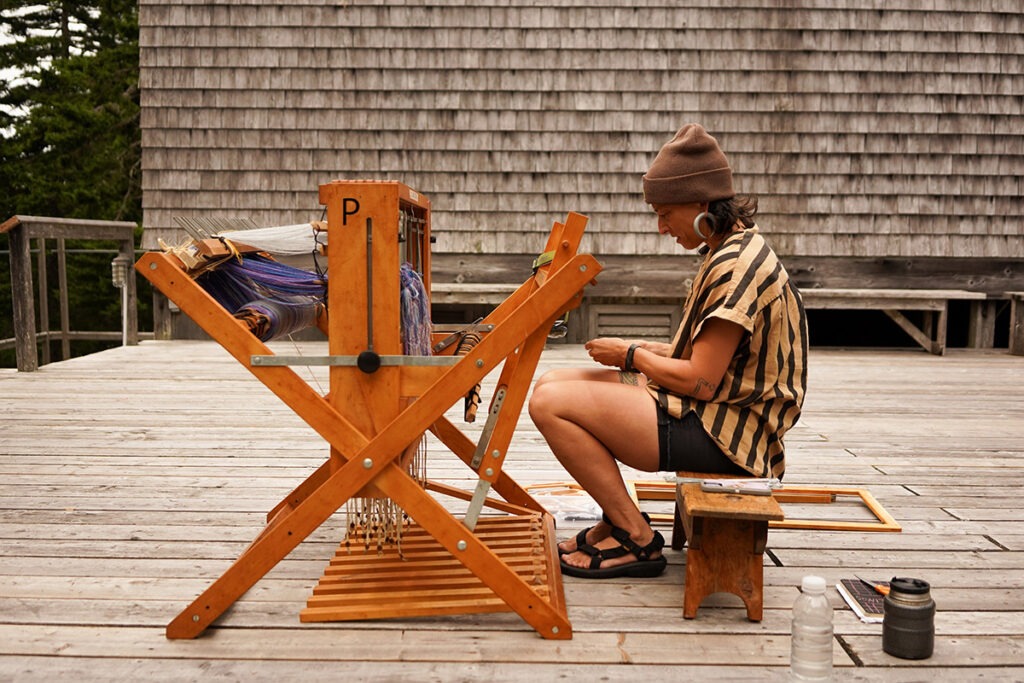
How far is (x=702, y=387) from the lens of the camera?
2.19m

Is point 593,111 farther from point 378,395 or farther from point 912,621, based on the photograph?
point 912,621

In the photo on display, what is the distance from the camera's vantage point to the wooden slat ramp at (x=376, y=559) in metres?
1.92

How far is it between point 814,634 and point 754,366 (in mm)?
664

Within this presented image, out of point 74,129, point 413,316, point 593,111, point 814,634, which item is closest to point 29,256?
point 593,111

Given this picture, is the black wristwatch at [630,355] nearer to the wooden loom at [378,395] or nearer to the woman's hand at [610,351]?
the woman's hand at [610,351]

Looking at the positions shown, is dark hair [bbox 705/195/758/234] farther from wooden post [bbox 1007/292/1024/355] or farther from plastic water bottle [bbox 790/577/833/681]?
wooden post [bbox 1007/292/1024/355]

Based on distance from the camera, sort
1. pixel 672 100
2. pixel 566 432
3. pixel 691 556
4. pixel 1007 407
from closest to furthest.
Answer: pixel 691 556, pixel 566 432, pixel 1007 407, pixel 672 100

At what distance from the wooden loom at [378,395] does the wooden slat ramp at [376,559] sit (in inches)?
2.0

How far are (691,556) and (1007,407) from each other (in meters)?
3.67

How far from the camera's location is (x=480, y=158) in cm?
746

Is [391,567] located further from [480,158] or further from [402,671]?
[480,158]

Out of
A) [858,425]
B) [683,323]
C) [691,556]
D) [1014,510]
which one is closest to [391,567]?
[691,556]

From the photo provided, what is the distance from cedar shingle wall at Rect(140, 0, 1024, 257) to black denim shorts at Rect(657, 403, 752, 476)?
528 centimetres

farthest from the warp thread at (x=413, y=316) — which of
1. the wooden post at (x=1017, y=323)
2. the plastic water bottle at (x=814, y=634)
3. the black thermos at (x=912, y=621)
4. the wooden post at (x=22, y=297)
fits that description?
the wooden post at (x=1017, y=323)
